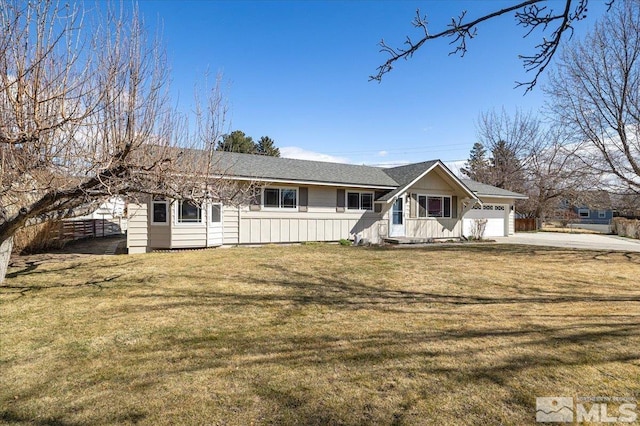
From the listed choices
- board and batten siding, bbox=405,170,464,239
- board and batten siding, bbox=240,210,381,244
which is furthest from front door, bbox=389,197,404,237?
board and batten siding, bbox=240,210,381,244

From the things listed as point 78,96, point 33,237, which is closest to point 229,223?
point 33,237

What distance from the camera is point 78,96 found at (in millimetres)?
4789

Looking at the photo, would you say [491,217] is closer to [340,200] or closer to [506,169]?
[340,200]

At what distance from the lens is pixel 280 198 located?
15.4 m

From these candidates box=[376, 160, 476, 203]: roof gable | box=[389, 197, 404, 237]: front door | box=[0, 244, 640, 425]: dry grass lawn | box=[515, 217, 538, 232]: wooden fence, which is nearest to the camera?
box=[0, 244, 640, 425]: dry grass lawn

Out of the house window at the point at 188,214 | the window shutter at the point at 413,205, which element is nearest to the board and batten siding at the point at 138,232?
the house window at the point at 188,214

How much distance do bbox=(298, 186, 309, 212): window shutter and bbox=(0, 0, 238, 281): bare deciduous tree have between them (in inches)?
351

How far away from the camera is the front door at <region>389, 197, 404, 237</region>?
721 inches

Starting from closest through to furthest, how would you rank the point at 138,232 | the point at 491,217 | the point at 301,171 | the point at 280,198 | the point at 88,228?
the point at 138,232, the point at 280,198, the point at 301,171, the point at 88,228, the point at 491,217

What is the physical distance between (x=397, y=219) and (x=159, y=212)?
38.6 ft

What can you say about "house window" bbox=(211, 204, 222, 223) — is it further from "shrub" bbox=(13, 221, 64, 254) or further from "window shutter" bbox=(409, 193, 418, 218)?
"window shutter" bbox=(409, 193, 418, 218)

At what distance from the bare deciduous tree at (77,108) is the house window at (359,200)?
1113cm

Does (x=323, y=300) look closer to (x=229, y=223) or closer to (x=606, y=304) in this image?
(x=606, y=304)

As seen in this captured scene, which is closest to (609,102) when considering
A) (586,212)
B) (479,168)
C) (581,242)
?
(581,242)
